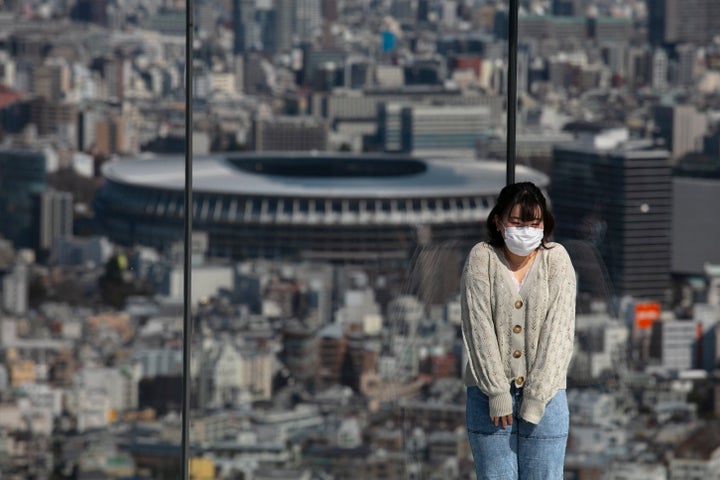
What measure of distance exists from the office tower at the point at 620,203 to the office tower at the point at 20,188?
7.25 m

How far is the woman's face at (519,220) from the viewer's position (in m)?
1.23

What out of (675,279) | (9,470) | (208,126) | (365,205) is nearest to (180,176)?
(365,205)

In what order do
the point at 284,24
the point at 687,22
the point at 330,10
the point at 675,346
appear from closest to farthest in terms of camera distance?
the point at 675,346 → the point at 687,22 → the point at 330,10 → the point at 284,24

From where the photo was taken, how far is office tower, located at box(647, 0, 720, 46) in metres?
30.9

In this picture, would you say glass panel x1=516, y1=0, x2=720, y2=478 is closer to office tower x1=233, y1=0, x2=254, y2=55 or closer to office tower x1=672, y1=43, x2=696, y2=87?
office tower x1=672, y1=43, x2=696, y2=87

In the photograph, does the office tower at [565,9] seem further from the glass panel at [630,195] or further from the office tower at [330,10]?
the office tower at [330,10]

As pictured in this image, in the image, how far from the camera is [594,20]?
32188 mm

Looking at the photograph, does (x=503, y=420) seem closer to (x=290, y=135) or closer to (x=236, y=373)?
(x=236, y=373)

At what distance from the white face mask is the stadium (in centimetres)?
2195

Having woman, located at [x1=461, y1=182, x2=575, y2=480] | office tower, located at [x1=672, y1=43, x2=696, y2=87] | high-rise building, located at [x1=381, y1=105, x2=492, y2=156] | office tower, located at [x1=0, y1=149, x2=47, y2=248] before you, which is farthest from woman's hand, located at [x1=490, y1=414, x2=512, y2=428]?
office tower, located at [x1=672, y1=43, x2=696, y2=87]

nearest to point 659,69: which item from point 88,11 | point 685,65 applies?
point 685,65

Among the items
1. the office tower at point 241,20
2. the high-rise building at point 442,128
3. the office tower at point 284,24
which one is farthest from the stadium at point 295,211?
the office tower at point 284,24

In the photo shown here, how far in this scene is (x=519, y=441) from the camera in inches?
48.7

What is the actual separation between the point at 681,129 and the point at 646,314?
5.37 meters
